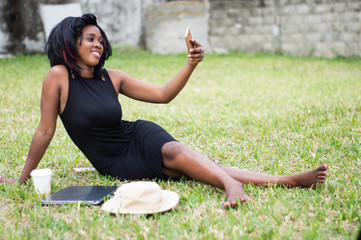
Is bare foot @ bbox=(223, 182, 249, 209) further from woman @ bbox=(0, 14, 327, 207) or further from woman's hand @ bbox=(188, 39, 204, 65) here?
woman's hand @ bbox=(188, 39, 204, 65)

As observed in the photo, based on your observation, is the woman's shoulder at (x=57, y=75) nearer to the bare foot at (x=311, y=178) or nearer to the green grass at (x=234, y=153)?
the green grass at (x=234, y=153)

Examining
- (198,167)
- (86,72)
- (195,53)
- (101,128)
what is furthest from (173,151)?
(86,72)

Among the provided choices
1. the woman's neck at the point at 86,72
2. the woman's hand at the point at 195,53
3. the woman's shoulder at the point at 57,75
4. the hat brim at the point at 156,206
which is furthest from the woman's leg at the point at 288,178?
the woman's shoulder at the point at 57,75

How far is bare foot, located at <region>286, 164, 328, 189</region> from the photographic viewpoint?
2751 millimetres

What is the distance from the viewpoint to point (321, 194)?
9.04 ft

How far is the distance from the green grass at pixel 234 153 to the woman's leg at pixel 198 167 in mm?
106

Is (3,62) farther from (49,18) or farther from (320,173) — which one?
(320,173)

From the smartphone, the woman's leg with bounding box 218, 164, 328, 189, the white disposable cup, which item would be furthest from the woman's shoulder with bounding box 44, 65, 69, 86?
the woman's leg with bounding box 218, 164, 328, 189

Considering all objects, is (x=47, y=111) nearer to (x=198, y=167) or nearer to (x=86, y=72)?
(x=86, y=72)

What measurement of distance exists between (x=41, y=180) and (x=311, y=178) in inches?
72.3

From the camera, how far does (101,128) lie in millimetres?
3109

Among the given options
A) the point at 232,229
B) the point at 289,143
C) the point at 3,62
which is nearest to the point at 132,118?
the point at 289,143

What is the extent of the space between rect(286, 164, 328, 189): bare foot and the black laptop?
4.17ft

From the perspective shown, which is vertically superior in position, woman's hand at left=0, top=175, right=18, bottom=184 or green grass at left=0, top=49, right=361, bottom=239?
woman's hand at left=0, top=175, right=18, bottom=184
